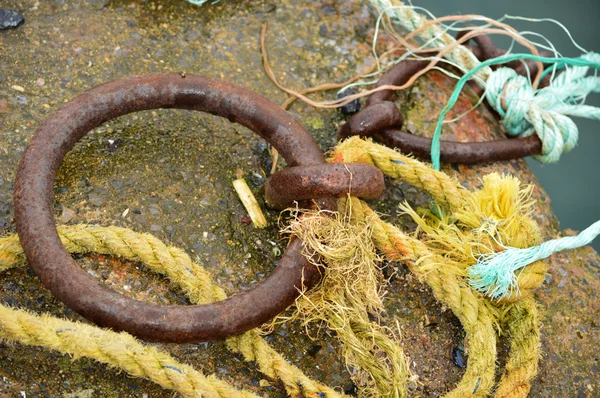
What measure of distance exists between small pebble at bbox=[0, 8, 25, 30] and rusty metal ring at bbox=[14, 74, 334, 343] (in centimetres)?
71

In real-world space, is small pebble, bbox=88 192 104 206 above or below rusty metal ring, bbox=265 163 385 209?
below

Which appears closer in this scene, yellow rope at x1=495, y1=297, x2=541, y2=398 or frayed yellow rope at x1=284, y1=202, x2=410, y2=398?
frayed yellow rope at x1=284, y1=202, x2=410, y2=398

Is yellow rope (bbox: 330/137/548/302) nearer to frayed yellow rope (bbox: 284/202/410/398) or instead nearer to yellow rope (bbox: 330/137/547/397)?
yellow rope (bbox: 330/137/547/397)

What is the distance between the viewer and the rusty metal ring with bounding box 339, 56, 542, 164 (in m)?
2.38

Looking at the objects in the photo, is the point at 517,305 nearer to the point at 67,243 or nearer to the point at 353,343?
the point at 353,343

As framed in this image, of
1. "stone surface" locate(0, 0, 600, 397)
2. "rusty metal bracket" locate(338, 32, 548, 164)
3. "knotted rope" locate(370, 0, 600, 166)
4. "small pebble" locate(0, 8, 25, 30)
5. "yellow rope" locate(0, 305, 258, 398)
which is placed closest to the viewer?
"yellow rope" locate(0, 305, 258, 398)

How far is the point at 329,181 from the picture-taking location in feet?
6.33

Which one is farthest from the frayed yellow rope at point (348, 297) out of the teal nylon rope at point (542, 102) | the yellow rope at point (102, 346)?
the teal nylon rope at point (542, 102)

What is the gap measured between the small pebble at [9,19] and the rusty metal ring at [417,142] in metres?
1.32

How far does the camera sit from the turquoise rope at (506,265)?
2.04 m

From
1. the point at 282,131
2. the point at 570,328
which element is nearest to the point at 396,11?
the point at 282,131

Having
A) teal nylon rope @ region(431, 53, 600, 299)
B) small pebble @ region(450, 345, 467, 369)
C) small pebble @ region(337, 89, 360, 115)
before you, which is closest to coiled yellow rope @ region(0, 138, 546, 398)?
small pebble @ region(450, 345, 467, 369)

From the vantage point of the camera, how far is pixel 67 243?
6.45 feet

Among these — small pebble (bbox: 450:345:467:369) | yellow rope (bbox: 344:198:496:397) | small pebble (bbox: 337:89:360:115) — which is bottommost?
small pebble (bbox: 450:345:467:369)
